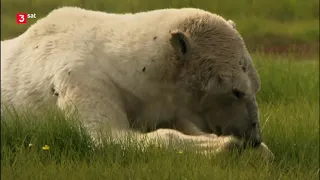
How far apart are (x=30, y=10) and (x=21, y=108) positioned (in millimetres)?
520

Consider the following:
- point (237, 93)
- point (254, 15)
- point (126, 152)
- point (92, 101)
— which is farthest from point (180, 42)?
point (254, 15)

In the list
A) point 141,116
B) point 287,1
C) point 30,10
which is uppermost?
point 30,10

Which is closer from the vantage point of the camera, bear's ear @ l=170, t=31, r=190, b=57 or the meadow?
the meadow

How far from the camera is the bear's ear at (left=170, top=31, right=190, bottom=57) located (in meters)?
3.58

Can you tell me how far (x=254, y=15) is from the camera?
33.0 ft

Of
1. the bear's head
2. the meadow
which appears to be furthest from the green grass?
the bear's head

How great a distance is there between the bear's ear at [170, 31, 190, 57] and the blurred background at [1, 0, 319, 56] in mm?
737

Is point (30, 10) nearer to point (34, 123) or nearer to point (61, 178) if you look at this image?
point (34, 123)

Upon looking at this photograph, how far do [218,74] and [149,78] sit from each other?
0.36 m

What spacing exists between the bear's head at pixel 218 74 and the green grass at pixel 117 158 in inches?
12.1

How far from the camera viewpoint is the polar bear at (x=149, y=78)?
11.7 feet

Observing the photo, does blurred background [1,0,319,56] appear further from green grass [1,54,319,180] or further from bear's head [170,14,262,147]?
bear's head [170,14,262,147]

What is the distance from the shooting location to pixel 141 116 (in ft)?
12.1

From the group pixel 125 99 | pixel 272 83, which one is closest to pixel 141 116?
pixel 125 99
